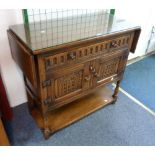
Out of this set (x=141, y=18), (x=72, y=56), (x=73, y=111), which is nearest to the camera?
(x=72, y=56)

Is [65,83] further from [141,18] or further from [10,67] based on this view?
[141,18]

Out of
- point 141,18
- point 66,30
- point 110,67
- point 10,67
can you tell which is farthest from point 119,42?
point 141,18

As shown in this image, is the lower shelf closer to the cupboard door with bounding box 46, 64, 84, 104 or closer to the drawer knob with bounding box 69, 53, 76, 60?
the cupboard door with bounding box 46, 64, 84, 104

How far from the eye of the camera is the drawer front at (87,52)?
102 centimetres

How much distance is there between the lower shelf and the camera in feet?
4.86

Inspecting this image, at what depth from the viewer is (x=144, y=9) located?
2123mm

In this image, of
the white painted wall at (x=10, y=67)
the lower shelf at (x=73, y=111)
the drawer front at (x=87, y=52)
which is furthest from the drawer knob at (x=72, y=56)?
the lower shelf at (x=73, y=111)

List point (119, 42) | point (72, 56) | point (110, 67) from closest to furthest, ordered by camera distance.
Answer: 1. point (72, 56)
2. point (119, 42)
3. point (110, 67)

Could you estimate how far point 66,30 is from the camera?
1.15m

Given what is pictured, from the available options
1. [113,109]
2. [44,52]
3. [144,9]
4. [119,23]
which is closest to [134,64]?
[144,9]

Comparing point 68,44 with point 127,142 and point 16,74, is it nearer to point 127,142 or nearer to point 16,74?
point 16,74

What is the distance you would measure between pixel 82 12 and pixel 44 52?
690 mm

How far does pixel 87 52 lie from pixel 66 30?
8.1 inches

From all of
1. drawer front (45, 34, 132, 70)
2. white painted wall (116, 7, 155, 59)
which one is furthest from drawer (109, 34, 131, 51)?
white painted wall (116, 7, 155, 59)
